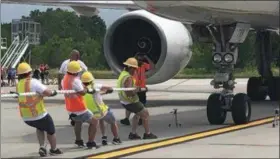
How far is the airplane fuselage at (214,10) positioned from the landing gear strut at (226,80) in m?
0.28

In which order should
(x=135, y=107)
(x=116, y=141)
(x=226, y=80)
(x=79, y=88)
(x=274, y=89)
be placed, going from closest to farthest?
(x=79, y=88) → (x=116, y=141) → (x=135, y=107) → (x=226, y=80) → (x=274, y=89)

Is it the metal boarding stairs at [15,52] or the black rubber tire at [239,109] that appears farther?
the metal boarding stairs at [15,52]

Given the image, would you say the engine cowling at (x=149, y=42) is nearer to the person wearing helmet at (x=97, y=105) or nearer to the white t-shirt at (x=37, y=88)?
the person wearing helmet at (x=97, y=105)

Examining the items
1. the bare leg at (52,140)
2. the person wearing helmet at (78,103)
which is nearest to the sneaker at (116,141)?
the person wearing helmet at (78,103)

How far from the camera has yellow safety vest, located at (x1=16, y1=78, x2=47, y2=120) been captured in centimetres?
693

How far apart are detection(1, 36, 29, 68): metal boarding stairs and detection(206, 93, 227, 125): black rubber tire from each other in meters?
26.7

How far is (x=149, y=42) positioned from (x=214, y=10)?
472cm

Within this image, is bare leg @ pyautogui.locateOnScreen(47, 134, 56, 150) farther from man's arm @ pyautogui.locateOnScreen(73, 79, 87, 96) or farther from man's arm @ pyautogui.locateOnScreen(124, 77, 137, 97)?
man's arm @ pyautogui.locateOnScreen(124, 77, 137, 97)

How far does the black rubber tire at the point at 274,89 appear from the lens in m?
14.9

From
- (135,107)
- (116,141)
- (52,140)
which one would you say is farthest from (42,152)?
(135,107)

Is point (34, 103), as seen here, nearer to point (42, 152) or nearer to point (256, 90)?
point (42, 152)

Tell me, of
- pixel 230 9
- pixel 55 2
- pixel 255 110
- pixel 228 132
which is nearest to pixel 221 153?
pixel 228 132

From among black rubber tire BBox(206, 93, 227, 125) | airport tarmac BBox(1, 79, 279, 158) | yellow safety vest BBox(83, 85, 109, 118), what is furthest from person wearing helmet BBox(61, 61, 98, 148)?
black rubber tire BBox(206, 93, 227, 125)

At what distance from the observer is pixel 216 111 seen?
9.46m
